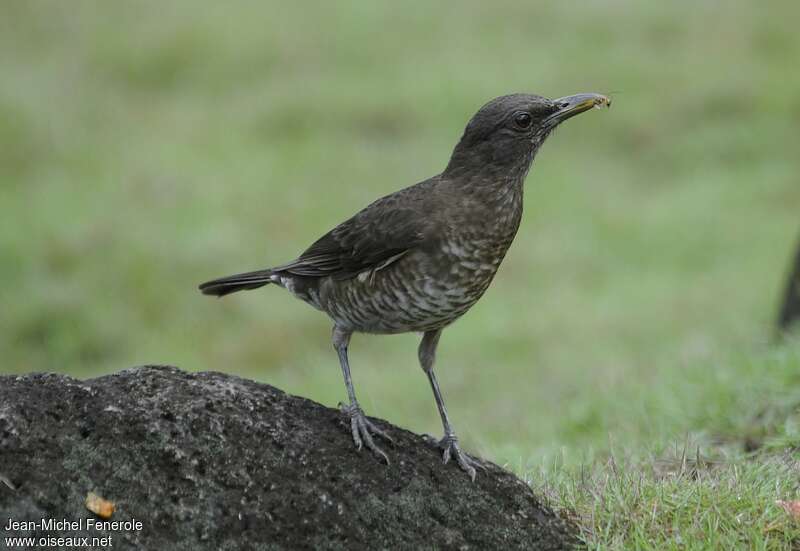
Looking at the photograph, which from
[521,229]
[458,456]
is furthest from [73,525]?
[521,229]

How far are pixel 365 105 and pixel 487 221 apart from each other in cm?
966

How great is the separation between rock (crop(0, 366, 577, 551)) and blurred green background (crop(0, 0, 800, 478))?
1.33 metres

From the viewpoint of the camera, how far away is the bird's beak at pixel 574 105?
4.29 metres

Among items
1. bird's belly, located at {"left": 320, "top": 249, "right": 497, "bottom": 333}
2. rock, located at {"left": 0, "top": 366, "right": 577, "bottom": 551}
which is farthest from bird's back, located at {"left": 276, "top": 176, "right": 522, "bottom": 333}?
rock, located at {"left": 0, "top": 366, "right": 577, "bottom": 551}

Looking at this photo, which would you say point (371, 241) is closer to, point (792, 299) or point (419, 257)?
point (419, 257)

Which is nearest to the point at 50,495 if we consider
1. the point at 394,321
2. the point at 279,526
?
the point at 279,526

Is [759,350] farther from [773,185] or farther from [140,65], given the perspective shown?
[140,65]

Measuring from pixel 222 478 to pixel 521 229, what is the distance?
8.59 m

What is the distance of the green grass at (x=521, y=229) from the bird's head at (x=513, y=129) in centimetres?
125

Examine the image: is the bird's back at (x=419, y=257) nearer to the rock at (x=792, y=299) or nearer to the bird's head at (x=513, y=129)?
the bird's head at (x=513, y=129)

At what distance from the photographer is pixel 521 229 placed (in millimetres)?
11734

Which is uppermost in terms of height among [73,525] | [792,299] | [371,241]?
[792,299]

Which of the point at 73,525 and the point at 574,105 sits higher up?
the point at 574,105

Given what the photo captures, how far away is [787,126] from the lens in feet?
44.4
